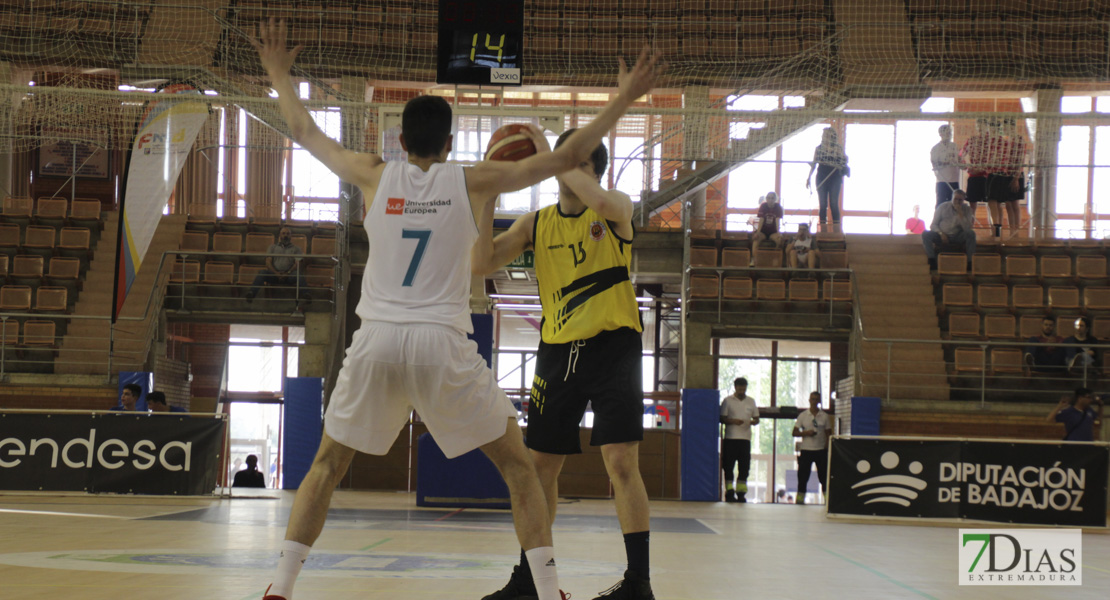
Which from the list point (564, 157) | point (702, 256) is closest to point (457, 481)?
point (564, 157)

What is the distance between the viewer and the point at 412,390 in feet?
Result: 11.7

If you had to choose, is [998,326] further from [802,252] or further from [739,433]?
[739,433]

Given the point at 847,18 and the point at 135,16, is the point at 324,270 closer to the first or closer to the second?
the point at 135,16

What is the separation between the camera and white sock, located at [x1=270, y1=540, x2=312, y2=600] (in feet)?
11.3

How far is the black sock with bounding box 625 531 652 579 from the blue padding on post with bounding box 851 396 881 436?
12898mm

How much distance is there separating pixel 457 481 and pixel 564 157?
8500 mm

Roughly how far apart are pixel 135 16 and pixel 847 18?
48.1ft

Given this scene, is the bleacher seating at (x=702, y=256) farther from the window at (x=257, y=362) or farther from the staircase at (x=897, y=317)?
the window at (x=257, y=362)

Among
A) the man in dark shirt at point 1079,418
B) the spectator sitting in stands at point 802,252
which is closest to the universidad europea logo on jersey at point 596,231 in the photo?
the man in dark shirt at point 1079,418

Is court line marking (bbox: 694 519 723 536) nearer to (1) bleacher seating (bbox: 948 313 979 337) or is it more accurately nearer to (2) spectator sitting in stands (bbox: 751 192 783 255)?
(1) bleacher seating (bbox: 948 313 979 337)

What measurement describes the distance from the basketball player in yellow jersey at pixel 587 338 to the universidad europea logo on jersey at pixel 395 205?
27.8 inches

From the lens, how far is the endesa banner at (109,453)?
443 inches

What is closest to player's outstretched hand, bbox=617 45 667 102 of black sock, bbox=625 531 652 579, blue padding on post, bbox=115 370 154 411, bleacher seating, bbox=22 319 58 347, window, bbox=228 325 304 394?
black sock, bbox=625 531 652 579

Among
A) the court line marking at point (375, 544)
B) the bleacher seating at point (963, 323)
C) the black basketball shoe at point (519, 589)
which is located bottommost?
the court line marking at point (375, 544)
